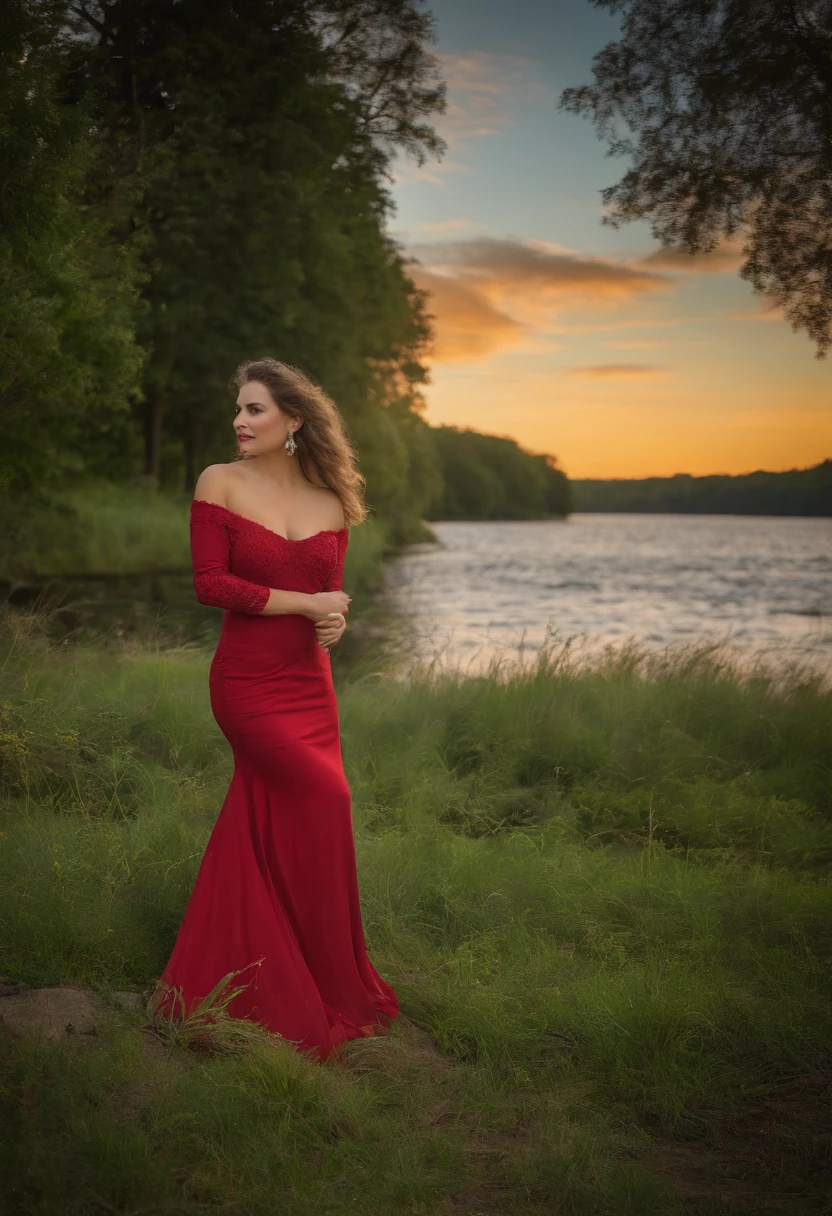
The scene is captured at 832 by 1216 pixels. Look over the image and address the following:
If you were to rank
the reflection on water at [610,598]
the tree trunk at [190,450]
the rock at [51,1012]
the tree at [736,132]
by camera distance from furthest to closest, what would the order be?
the tree trunk at [190,450] → the reflection on water at [610,598] → the tree at [736,132] → the rock at [51,1012]

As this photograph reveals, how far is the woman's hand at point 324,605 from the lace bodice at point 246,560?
115 mm

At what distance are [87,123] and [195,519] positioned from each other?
222 inches

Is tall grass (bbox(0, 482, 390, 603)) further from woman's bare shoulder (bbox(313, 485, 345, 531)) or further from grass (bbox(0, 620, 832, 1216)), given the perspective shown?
woman's bare shoulder (bbox(313, 485, 345, 531))

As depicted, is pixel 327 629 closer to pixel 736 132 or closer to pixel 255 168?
pixel 736 132

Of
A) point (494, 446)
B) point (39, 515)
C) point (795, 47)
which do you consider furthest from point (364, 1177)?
point (494, 446)

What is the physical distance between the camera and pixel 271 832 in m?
4.18

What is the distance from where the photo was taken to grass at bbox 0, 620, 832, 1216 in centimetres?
320

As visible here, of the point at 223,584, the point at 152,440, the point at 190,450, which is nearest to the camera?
the point at 223,584

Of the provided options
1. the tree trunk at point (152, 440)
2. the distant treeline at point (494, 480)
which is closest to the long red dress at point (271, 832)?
the tree trunk at point (152, 440)

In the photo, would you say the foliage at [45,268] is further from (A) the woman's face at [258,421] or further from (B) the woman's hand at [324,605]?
(B) the woman's hand at [324,605]

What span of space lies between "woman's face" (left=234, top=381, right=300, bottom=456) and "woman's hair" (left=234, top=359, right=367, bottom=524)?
3 cm

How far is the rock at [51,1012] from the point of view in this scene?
Answer: 3645 mm

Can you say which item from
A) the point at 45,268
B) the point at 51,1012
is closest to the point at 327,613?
the point at 51,1012

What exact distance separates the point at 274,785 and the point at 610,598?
29.5m
